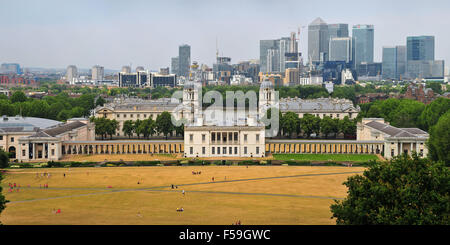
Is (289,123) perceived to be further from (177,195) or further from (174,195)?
(174,195)

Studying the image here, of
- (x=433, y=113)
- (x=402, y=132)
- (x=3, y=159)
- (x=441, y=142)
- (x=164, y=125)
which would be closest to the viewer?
(x=3, y=159)

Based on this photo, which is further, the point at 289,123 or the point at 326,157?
the point at 289,123

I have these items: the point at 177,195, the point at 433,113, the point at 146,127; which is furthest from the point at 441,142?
the point at 146,127

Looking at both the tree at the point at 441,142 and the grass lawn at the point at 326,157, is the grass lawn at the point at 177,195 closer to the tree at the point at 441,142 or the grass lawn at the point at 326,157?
the grass lawn at the point at 326,157

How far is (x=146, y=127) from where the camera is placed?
103 m

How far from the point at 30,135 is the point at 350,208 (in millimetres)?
67961

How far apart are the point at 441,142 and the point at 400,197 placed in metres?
42.7

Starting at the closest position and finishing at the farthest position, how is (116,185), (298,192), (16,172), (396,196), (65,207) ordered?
(396,196) → (65,207) → (298,192) → (116,185) → (16,172)

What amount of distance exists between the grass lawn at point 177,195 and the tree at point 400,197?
8485mm
